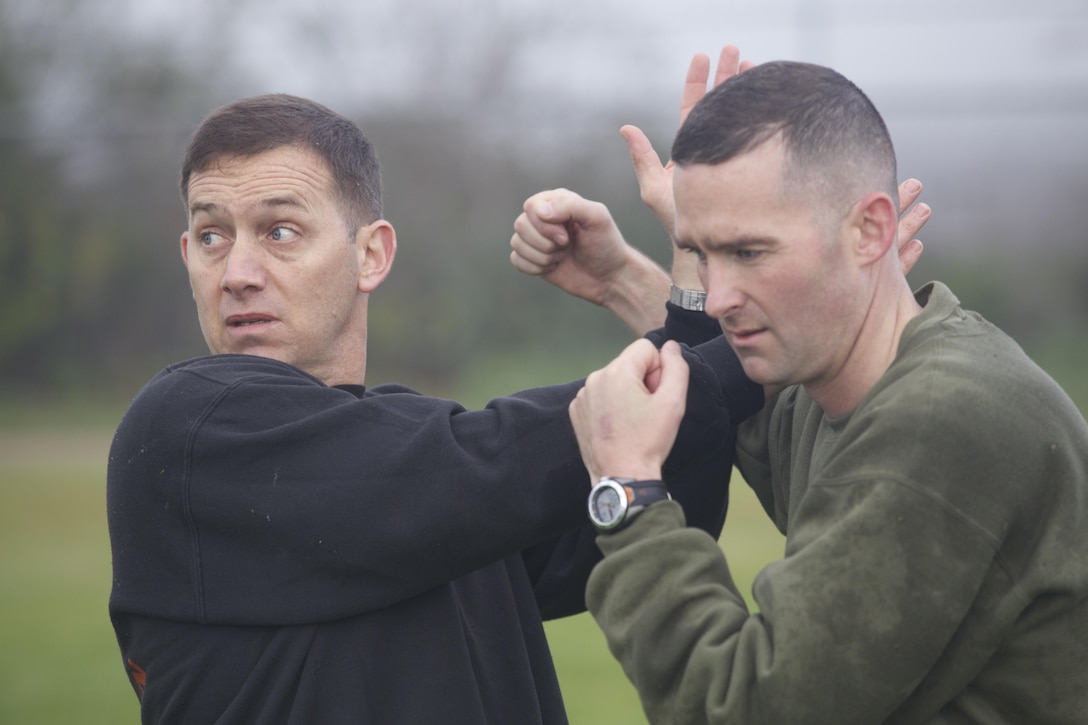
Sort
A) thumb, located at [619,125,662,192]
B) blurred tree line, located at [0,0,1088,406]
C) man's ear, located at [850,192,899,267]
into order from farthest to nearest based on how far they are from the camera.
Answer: blurred tree line, located at [0,0,1088,406]
thumb, located at [619,125,662,192]
man's ear, located at [850,192,899,267]

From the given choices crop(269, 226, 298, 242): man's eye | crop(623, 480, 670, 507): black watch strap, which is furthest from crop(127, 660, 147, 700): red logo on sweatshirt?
crop(623, 480, 670, 507): black watch strap

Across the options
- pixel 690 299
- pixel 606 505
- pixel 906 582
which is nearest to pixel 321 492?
pixel 606 505

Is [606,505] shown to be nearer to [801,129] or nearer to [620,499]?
[620,499]

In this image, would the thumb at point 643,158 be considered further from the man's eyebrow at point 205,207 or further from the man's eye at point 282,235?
the man's eyebrow at point 205,207

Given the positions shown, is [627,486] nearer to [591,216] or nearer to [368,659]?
[368,659]

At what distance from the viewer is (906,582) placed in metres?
1.94

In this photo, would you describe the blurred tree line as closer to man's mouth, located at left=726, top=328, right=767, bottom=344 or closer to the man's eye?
the man's eye

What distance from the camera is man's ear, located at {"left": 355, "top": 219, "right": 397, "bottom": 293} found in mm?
2980

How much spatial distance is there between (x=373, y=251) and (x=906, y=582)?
1625 mm

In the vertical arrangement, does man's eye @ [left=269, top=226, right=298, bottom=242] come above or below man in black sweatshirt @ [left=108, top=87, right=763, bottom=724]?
above

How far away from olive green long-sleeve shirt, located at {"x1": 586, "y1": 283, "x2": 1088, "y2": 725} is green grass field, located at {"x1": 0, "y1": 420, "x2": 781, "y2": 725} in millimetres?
4410

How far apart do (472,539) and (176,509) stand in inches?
24.1

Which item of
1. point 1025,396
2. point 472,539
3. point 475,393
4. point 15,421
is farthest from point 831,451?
point 15,421

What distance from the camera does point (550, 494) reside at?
2.34 metres
